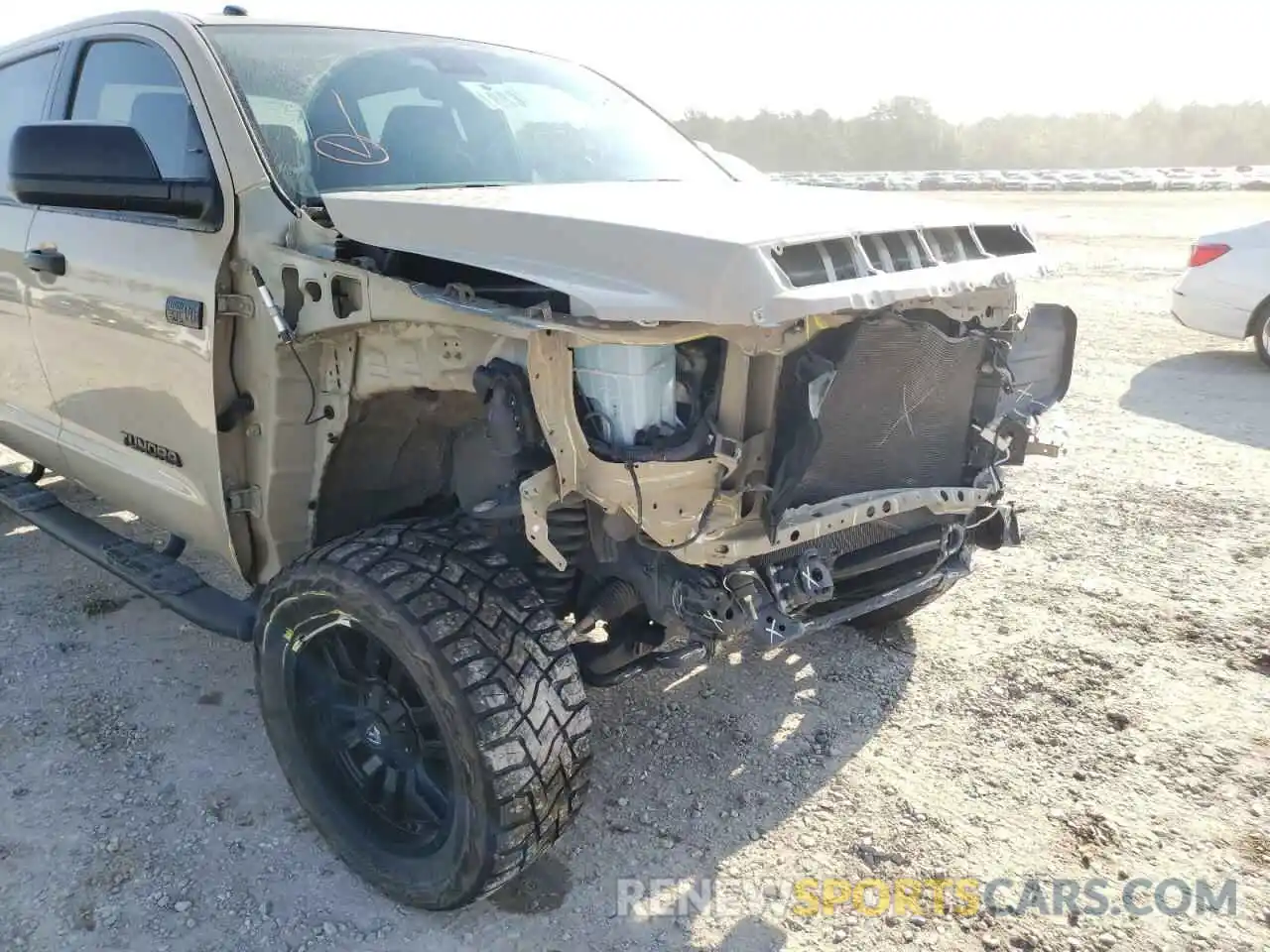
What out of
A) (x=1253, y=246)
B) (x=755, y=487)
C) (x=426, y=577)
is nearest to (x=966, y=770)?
(x=755, y=487)

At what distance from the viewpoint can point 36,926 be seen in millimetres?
2445

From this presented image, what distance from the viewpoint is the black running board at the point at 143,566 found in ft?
9.92

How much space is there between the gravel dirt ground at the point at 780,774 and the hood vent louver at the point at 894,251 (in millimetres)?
1547

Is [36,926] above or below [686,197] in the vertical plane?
below

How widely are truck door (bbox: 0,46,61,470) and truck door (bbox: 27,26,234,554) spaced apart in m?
0.13

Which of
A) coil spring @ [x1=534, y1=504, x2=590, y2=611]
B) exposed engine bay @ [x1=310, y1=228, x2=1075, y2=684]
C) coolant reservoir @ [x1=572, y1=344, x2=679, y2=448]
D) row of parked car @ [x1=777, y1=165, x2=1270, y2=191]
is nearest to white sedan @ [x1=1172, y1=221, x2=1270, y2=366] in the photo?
exposed engine bay @ [x1=310, y1=228, x2=1075, y2=684]

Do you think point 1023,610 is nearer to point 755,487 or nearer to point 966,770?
point 966,770

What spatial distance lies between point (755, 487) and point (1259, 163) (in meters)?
61.0

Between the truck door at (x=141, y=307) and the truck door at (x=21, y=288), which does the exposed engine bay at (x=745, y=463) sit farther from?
the truck door at (x=21, y=288)

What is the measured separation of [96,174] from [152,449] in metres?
0.95

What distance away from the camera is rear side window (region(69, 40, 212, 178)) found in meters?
3.01

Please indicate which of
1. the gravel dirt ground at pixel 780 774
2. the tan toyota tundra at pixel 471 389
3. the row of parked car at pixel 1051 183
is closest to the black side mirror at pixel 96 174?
the tan toyota tundra at pixel 471 389

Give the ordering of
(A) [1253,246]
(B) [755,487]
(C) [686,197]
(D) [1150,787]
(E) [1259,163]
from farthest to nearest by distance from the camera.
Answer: (E) [1259,163] → (A) [1253,246] → (D) [1150,787] → (C) [686,197] → (B) [755,487]

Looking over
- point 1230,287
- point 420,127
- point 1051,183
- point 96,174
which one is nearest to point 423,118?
point 420,127
